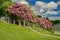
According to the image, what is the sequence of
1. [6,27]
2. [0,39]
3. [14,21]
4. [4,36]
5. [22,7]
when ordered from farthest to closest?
[14,21]
[22,7]
[6,27]
[4,36]
[0,39]

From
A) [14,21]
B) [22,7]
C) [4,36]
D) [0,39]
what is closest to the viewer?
[0,39]

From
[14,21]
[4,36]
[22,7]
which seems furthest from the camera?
[14,21]

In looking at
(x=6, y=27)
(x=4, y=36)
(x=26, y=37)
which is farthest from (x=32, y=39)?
(x=6, y=27)

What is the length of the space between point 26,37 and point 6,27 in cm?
409

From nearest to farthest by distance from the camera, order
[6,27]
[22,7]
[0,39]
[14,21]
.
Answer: [0,39] → [6,27] → [22,7] → [14,21]

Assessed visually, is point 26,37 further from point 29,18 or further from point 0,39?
point 29,18

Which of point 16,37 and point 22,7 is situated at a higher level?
point 22,7

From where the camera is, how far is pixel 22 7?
3694cm

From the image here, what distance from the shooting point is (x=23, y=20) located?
3916cm

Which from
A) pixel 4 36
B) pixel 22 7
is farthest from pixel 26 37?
pixel 22 7

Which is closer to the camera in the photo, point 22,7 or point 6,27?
point 6,27

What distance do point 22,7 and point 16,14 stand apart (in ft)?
6.39

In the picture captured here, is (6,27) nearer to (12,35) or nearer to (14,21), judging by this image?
(12,35)

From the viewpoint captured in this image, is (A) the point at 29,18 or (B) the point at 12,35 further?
(A) the point at 29,18
